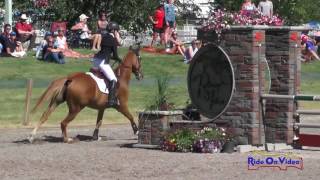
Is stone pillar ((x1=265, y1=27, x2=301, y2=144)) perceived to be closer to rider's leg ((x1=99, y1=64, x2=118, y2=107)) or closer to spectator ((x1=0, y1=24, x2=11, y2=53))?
rider's leg ((x1=99, y1=64, x2=118, y2=107))

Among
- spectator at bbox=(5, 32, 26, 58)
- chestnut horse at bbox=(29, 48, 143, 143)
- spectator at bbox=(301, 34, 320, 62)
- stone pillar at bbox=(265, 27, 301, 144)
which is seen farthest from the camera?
spectator at bbox=(301, 34, 320, 62)

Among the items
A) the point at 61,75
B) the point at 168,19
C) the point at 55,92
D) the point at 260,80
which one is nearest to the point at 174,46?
the point at 168,19

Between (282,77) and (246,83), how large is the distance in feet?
3.66

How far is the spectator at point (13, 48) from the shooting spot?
31391 millimetres

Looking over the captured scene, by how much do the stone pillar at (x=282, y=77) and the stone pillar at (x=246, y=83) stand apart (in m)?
0.50

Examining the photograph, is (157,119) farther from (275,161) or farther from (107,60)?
(275,161)

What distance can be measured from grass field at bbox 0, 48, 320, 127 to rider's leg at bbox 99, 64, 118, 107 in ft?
15.6

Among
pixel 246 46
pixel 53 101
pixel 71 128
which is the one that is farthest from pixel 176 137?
pixel 71 128

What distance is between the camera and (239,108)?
55.1ft

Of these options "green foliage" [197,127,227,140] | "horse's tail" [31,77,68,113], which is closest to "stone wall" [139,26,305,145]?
"green foliage" [197,127,227,140]

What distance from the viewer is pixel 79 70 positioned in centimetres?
3002

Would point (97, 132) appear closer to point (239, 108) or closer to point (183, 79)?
point (239, 108)

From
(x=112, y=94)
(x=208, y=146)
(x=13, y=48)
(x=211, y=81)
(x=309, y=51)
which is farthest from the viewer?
(x=309, y=51)

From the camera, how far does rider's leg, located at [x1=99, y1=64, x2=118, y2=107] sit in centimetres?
1917
